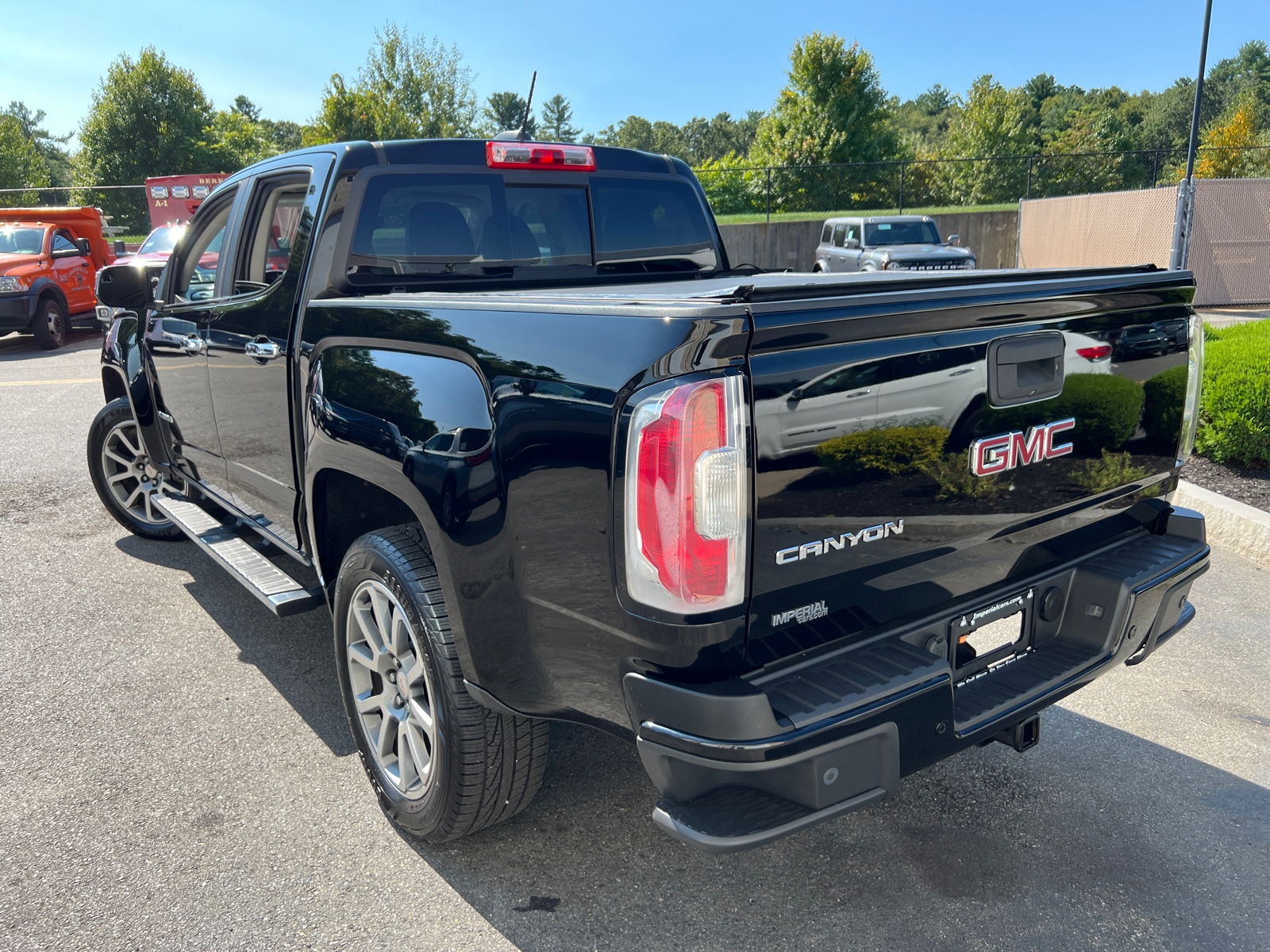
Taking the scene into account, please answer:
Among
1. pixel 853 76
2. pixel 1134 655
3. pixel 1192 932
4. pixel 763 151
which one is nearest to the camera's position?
pixel 1192 932

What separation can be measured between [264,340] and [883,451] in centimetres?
236

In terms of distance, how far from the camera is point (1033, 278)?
2.41 m

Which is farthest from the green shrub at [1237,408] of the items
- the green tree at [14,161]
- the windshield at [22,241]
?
the green tree at [14,161]

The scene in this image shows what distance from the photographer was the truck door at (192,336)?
405cm

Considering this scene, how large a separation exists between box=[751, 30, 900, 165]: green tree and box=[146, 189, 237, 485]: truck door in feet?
117

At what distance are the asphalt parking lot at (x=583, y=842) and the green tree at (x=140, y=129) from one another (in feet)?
168

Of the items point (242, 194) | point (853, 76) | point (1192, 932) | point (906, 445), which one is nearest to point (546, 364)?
point (906, 445)

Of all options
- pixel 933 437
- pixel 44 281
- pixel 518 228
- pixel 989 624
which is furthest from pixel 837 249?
pixel 933 437

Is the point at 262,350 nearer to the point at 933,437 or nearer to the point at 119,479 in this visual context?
the point at 933,437

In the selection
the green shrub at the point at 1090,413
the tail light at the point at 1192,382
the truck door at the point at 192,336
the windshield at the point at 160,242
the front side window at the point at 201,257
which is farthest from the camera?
the windshield at the point at 160,242

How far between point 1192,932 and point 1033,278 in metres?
1.73

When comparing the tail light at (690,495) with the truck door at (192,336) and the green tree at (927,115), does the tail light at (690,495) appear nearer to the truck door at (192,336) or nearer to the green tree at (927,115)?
the truck door at (192,336)

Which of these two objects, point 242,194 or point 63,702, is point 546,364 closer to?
point 242,194

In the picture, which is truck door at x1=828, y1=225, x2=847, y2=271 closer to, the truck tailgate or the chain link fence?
the chain link fence
